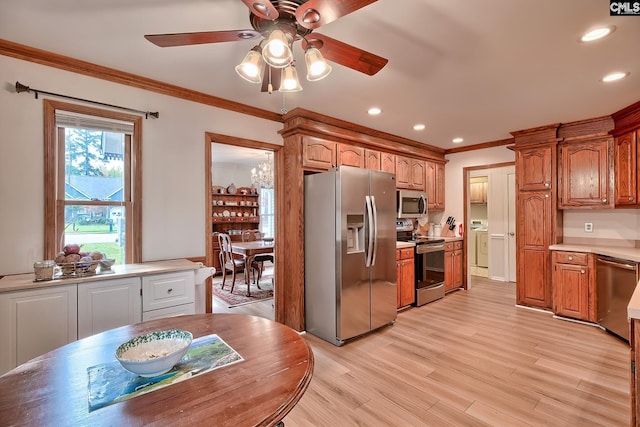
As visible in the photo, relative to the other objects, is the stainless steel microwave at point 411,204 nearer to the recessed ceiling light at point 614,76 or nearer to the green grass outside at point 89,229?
the recessed ceiling light at point 614,76

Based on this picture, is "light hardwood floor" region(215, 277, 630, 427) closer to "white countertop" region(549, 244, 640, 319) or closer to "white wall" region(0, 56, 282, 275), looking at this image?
"white countertop" region(549, 244, 640, 319)

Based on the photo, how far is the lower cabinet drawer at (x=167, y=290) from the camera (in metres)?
2.25

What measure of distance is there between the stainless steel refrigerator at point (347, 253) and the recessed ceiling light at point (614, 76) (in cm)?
209

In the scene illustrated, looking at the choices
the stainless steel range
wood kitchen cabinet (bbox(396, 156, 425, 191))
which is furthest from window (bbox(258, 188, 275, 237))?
wood kitchen cabinet (bbox(396, 156, 425, 191))

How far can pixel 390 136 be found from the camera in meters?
4.38

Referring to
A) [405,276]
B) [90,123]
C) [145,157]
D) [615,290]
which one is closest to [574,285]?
[615,290]

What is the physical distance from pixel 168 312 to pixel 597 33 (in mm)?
3642

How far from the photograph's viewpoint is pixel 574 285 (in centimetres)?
359

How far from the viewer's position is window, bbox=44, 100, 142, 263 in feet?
7.35

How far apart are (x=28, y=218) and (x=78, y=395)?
1889 mm

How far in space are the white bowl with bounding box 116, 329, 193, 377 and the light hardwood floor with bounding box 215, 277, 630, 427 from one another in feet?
3.82

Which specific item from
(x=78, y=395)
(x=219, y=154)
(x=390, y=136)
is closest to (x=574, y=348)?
(x=390, y=136)

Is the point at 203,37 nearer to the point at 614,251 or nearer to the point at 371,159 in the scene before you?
the point at 371,159

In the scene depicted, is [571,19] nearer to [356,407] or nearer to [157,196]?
[356,407]
